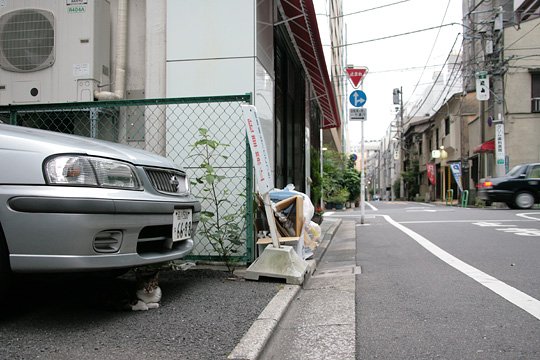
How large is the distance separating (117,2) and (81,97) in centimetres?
125

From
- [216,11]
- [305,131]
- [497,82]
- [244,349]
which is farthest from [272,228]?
[497,82]

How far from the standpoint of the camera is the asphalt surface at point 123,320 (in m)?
2.44

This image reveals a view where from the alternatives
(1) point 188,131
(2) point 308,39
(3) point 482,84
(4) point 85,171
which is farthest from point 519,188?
(4) point 85,171

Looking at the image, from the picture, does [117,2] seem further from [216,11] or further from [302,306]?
[302,306]

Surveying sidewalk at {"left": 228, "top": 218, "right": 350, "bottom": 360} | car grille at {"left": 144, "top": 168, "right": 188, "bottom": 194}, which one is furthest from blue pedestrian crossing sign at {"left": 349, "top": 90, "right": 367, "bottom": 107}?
car grille at {"left": 144, "top": 168, "right": 188, "bottom": 194}

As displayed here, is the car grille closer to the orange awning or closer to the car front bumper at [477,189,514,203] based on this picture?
the orange awning

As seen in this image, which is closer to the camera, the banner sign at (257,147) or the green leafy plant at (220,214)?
the banner sign at (257,147)

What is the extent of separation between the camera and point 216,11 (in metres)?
4.87

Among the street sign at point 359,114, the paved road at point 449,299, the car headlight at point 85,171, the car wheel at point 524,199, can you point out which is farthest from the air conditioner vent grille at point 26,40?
the car wheel at point 524,199

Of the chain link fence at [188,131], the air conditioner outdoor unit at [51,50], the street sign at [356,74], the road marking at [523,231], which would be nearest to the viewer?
the chain link fence at [188,131]

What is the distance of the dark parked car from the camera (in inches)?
595

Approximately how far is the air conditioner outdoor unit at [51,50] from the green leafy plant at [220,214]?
5.55 ft

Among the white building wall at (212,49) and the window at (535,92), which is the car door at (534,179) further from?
the white building wall at (212,49)

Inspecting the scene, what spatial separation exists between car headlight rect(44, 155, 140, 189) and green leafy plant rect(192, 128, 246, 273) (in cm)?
131
